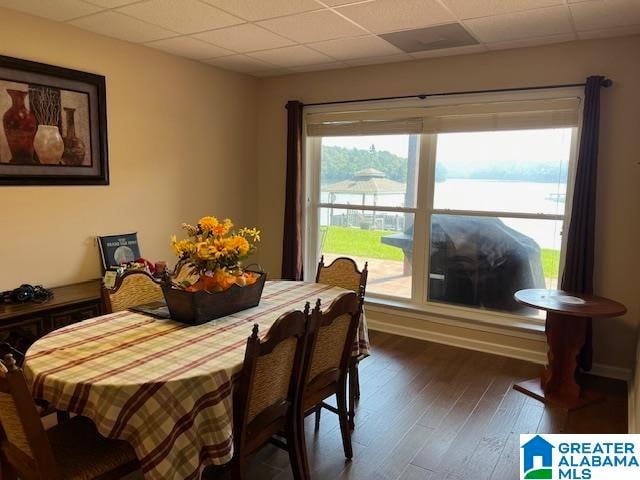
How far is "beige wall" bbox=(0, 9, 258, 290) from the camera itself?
3084 millimetres

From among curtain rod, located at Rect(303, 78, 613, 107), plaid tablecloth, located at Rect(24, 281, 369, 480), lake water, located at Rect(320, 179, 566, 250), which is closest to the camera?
plaid tablecloth, located at Rect(24, 281, 369, 480)

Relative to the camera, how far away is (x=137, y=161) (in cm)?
377

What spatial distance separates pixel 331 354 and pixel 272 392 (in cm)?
46

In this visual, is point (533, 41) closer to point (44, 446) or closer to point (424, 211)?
point (424, 211)

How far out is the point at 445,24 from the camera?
3066 mm

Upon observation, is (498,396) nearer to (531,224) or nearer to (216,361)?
(531,224)

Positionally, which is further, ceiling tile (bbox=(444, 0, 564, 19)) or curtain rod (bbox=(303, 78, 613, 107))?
curtain rod (bbox=(303, 78, 613, 107))

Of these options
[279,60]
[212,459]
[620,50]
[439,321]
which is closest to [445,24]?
[620,50]

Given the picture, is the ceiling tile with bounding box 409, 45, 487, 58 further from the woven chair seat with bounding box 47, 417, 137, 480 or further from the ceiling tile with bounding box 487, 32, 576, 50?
the woven chair seat with bounding box 47, 417, 137, 480

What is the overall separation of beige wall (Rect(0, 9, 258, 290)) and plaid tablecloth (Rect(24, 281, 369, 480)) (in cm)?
151

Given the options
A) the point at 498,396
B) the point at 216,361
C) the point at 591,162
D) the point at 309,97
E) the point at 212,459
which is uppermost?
the point at 309,97

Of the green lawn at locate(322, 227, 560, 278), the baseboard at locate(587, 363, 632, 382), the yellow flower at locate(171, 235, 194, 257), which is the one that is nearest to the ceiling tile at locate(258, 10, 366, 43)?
the yellow flower at locate(171, 235, 194, 257)

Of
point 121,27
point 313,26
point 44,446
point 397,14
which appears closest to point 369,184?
point 313,26

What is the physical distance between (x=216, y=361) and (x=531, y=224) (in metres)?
2.97
